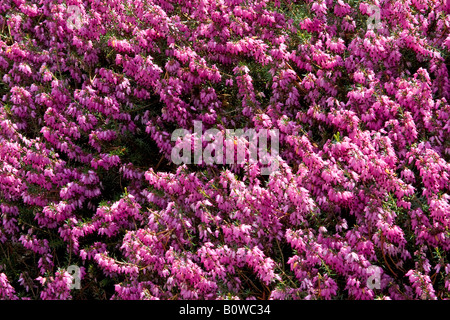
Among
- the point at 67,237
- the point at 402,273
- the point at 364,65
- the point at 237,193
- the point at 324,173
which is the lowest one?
the point at 67,237

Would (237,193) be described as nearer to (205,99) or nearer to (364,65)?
(205,99)

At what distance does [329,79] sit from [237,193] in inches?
56.1

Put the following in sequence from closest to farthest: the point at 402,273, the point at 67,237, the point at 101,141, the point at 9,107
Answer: the point at 402,273, the point at 67,237, the point at 101,141, the point at 9,107

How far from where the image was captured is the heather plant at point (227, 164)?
4.22m

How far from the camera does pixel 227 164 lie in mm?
5145

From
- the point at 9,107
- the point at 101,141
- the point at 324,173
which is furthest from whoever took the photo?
the point at 9,107

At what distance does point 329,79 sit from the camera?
5090mm

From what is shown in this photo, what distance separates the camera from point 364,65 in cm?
506

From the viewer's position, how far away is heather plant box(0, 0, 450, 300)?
4.22m

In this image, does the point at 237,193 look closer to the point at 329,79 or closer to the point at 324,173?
the point at 324,173

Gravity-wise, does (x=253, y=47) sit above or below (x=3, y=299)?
above
